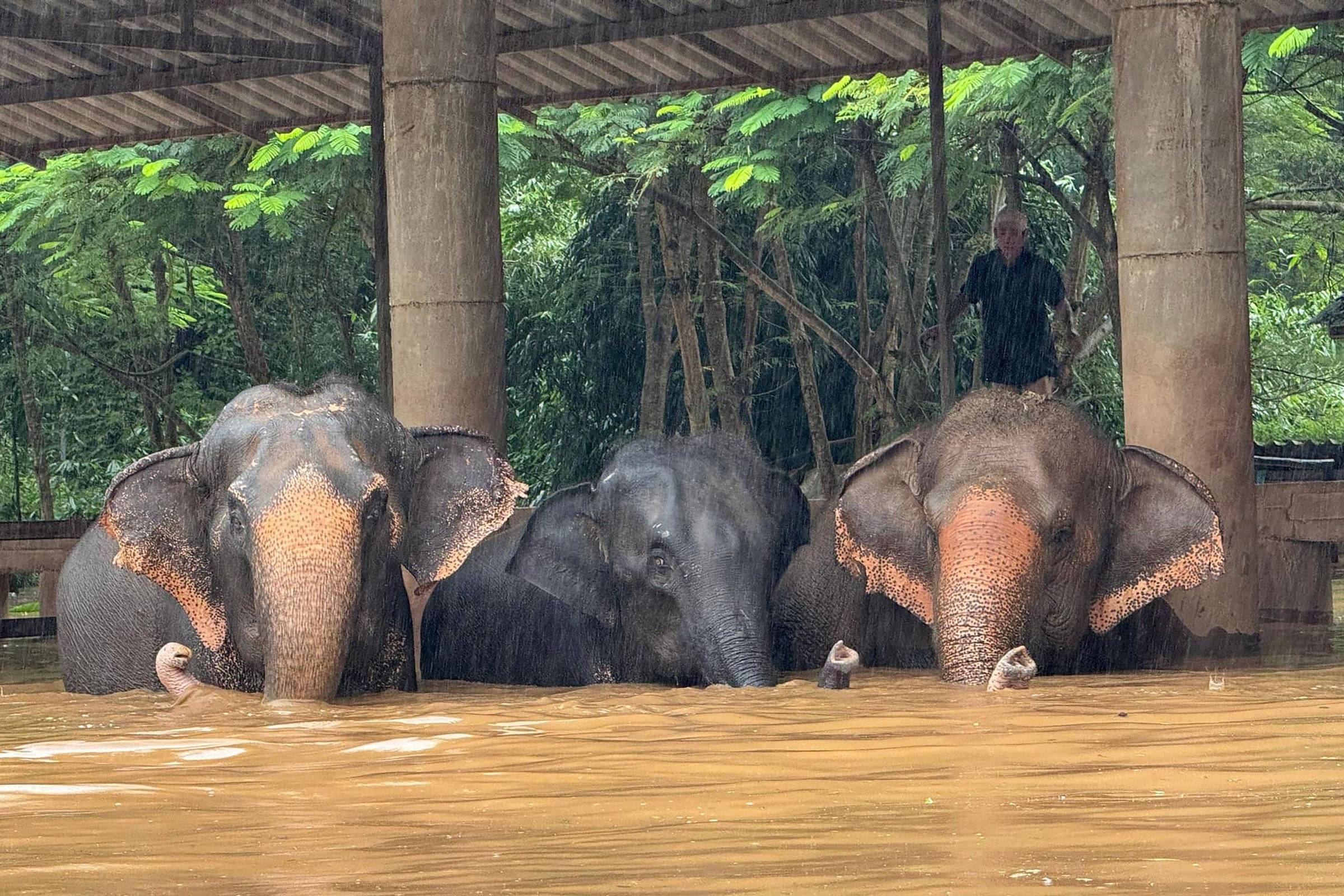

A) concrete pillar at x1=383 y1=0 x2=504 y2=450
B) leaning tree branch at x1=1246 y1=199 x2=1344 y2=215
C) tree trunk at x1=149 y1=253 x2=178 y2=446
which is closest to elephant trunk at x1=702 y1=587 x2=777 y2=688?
concrete pillar at x1=383 y1=0 x2=504 y2=450

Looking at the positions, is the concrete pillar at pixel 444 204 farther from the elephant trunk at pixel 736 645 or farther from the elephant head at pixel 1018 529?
the elephant trunk at pixel 736 645

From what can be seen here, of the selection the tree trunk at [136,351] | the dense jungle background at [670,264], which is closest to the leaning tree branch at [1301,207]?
the dense jungle background at [670,264]

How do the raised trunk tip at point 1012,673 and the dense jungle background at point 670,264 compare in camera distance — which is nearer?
the raised trunk tip at point 1012,673

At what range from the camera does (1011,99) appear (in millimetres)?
14320

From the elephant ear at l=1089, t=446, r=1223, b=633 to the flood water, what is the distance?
1.12 meters

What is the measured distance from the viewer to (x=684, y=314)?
57.1 ft

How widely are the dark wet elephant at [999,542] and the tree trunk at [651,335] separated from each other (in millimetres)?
10131

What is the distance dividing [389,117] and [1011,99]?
6.34 metres

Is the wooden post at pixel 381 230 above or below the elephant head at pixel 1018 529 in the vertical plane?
above

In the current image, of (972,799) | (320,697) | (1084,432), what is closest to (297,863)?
(972,799)

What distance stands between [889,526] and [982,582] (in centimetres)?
93

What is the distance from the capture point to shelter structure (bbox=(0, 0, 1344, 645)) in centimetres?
827

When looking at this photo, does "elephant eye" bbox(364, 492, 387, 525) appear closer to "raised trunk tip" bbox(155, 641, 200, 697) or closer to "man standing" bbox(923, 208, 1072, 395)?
"raised trunk tip" bbox(155, 641, 200, 697)

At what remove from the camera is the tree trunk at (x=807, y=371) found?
17516 mm
